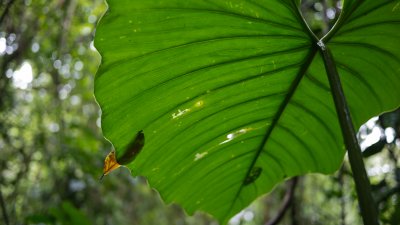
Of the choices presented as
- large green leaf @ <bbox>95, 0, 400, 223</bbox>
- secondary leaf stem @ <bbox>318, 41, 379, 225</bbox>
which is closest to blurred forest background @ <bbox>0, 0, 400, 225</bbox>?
large green leaf @ <bbox>95, 0, 400, 223</bbox>

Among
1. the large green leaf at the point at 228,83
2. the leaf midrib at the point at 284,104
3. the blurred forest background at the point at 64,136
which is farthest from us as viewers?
the blurred forest background at the point at 64,136

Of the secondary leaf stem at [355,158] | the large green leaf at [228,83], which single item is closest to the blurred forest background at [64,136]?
the large green leaf at [228,83]

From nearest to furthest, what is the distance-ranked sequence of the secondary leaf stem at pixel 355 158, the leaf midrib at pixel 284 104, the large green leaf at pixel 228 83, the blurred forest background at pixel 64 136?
the secondary leaf stem at pixel 355 158
the large green leaf at pixel 228 83
the leaf midrib at pixel 284 104
the blurred forest background at pixel 64 136

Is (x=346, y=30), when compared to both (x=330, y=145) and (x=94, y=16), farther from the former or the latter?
(x=94, y=16)

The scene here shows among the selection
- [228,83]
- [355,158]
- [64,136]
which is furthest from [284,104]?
[64,136]

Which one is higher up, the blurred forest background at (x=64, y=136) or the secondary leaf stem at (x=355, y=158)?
the secondary leaf stem at (x=355, y=158)

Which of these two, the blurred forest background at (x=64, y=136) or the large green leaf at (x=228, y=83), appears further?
the blurred forest background at (x=64, y=136)

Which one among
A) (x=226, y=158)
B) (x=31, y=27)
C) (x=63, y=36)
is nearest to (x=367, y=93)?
(x=226, y=158)

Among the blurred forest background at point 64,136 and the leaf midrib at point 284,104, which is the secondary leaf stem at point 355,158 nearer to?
the leaf midrib at point 284,104
